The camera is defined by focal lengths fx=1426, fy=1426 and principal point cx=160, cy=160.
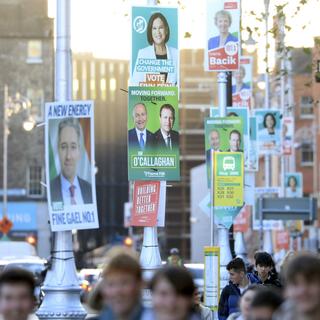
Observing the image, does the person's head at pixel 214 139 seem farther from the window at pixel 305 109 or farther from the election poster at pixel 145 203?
the window at pixel 305 109

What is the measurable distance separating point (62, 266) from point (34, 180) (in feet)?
201

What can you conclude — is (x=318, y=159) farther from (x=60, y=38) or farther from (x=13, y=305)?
(x=13, y=305)

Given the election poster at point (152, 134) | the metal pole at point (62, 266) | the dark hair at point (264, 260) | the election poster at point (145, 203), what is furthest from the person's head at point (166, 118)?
the dark hair at point (264, 260)

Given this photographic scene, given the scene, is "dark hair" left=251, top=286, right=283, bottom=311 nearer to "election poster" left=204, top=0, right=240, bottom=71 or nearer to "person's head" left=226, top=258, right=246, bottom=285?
"person's head" left=226, top=258, right=246, bottom=285

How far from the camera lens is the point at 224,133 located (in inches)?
1022

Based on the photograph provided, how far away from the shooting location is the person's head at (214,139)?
26.0 m

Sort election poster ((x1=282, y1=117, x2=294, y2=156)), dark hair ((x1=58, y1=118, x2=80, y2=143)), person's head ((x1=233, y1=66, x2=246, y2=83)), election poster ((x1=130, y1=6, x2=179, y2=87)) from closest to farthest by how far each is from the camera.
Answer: dark hair ((x1=58, y1=118, x2=80, y2=143))
election poster ((x1=130, y1=6, x2=179, y2=87))
person's head ((x1=233, y1=66, x2=246, y2=83))
election poster ((x1=282, y1=117, x2=294, y2=156))

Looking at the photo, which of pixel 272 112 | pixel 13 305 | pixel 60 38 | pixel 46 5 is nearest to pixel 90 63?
pixel 46 5

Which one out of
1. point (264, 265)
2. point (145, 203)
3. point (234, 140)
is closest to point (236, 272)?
point (264, 265)

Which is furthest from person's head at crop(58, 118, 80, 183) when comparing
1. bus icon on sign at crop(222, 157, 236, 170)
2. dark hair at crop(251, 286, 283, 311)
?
dark hair at crop(251, 286, 283, 311)

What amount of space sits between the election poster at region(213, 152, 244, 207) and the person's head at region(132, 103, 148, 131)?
4.24 meters

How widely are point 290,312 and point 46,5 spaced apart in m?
75.9

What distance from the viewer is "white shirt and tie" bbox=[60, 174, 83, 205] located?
17.9m

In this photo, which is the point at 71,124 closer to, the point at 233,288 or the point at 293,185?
the point at 233,288
